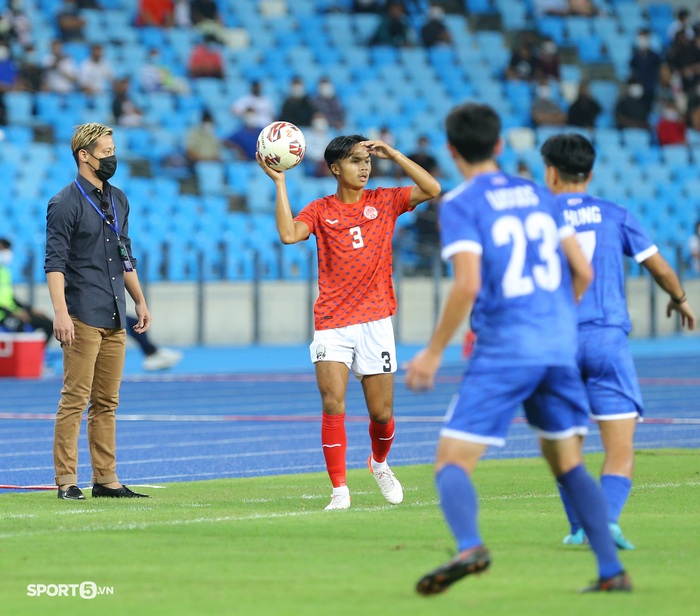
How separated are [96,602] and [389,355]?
11.8 ft

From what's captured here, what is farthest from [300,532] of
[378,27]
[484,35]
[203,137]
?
[484,35]

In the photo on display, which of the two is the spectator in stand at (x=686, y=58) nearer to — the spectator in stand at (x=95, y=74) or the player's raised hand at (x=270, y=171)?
the spectator in stand at (x=95, y=74)

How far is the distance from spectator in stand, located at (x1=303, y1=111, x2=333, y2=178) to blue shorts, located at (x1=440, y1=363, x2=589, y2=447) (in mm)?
22229

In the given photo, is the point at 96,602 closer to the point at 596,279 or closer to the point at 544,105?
the point at 596,279

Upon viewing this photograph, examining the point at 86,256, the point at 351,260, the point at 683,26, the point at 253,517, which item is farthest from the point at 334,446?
the point at 683,26

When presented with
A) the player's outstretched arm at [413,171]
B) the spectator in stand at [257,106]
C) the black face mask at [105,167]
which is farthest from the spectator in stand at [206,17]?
Result: the player's outstretched arm at [413,171]

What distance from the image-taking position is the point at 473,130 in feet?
19.6

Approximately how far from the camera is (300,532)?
773cm

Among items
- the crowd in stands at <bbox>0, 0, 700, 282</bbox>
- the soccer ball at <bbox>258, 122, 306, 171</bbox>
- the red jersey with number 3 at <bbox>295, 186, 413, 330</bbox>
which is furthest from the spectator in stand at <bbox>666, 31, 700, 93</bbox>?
the red jersey with number 3 at <bbox>295, 186, 413, 330</bbox>

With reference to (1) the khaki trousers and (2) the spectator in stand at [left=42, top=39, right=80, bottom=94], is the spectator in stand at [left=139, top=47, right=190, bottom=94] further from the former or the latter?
(1) the khaki trousers

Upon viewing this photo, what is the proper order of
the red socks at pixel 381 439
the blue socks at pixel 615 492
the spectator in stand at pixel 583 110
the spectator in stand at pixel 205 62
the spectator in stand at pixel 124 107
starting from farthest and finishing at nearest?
the spectator in stand at pixel 583 110 < the spectator in stand at pixel 205 62 < the spectator in stand at pixel 124 107 < the red socks at pixel 381 439 < the blue socks at pixel 615 492

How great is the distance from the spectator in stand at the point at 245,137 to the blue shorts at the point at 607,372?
68.5ft

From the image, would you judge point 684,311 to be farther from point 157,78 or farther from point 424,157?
point 157,78

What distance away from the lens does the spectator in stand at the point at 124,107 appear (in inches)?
1045
